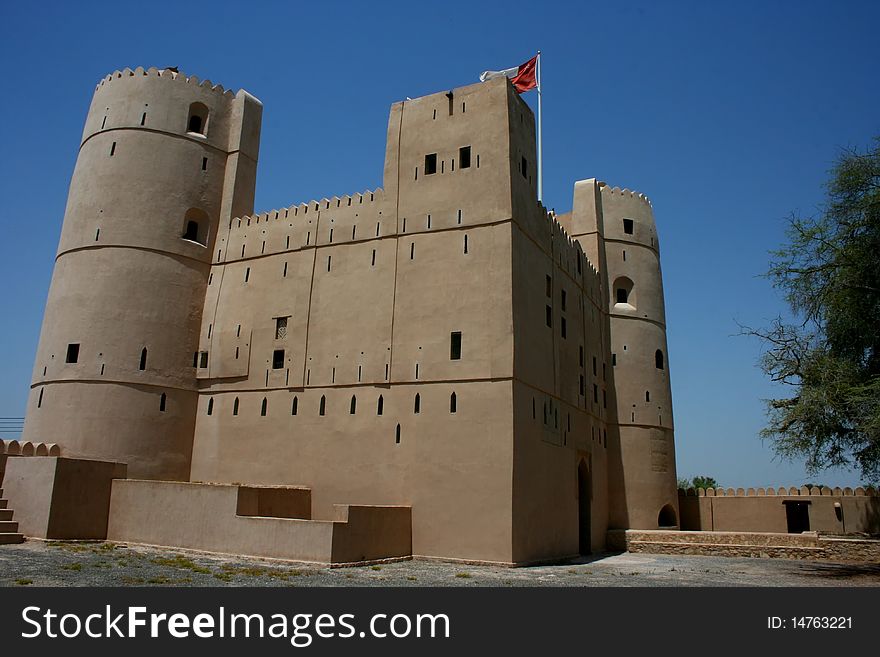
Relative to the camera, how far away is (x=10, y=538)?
18078mm

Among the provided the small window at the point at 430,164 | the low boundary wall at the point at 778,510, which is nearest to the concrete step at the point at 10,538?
the small window at the point at 430,164

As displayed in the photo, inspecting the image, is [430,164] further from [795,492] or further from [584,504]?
[795,492]

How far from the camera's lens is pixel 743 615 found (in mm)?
8078

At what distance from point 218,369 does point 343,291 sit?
5422 millimetres

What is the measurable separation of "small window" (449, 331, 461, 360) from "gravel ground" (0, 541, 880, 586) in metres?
5.44

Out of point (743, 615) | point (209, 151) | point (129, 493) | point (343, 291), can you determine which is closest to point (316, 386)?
point (343, 291)

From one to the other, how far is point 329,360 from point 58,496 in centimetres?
799

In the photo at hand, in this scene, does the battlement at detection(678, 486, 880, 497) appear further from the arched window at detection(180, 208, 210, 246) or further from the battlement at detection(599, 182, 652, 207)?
the arched window at detection(180, 208, 210, 246)

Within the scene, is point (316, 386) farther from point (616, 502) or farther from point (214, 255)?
point (616, 502)

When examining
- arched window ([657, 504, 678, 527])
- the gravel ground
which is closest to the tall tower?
the gravel ground

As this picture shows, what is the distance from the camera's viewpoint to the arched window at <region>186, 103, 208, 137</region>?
26.5m

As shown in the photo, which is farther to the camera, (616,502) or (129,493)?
(616,502)

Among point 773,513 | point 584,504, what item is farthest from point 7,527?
point 773,513

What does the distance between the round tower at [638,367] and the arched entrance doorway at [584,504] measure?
10.9ft
